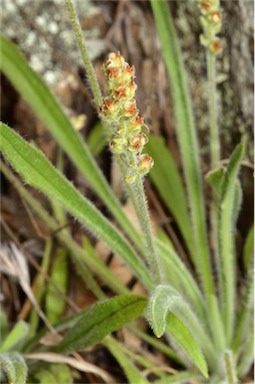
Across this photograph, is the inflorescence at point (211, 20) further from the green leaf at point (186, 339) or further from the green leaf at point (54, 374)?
the green leaf at point (54, 374)

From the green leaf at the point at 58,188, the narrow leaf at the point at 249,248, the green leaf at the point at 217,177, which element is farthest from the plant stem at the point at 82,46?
the narrow leaf at the point at 249,248

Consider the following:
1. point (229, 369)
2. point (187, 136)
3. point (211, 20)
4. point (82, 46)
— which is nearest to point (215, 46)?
point (211, 20)

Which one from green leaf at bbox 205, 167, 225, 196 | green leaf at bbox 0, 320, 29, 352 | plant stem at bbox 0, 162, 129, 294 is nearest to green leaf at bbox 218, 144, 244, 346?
green leaf at bbox 205, 167, 225, 196

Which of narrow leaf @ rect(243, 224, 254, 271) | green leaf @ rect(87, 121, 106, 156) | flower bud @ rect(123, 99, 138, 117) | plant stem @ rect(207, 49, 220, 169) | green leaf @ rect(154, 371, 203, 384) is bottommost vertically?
green leaf @ rect(154, 371, 203, 384)

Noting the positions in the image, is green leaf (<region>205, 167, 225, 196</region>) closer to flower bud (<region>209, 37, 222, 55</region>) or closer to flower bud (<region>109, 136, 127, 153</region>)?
flower bud (<region>209, 37, 222, 55</region>)

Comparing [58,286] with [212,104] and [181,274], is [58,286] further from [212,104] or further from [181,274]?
[212,104]
